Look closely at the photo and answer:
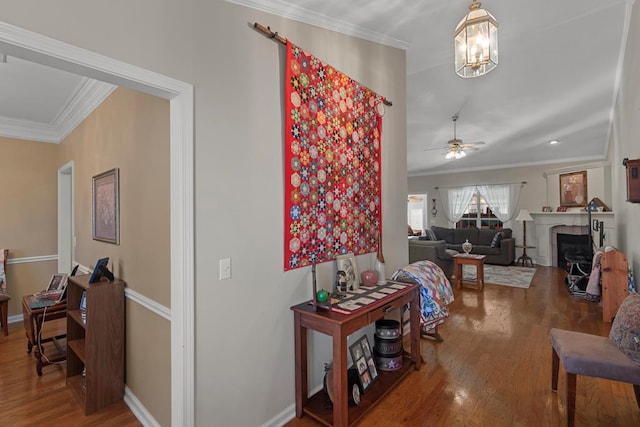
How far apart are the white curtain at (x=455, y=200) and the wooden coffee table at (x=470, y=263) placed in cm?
393

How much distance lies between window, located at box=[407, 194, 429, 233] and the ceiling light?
839 centimetres

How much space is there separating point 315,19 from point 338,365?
91.7 inches

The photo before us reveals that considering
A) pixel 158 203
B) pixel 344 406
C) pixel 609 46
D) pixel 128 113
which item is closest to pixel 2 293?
pixel 128 113

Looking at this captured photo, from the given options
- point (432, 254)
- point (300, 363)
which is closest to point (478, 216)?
point (432, 254)

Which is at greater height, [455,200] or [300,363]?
[455,200]

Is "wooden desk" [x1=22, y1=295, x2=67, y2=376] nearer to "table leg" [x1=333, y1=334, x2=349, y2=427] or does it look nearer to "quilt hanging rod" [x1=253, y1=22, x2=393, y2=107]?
"table leg" [x1=333, y1=334, x2=349, y2=427]

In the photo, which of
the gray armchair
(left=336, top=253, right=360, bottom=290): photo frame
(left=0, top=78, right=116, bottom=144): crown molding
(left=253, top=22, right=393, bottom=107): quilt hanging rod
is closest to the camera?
(left=253, top=22, right=393, bottom=107): quilt hanging rod

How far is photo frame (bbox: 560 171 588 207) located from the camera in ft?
21.7

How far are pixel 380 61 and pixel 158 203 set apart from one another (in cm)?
232

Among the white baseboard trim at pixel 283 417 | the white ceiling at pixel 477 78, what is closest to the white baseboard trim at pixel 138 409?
the white baseboard trim at pixel 283 417

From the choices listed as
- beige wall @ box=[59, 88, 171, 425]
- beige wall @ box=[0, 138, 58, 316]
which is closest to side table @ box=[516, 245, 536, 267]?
beige wall @ box=[59, 88, 171, 425]

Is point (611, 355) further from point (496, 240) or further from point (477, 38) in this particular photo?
point (496, 240)

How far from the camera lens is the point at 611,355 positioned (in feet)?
5.66

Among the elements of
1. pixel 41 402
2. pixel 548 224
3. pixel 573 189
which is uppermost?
pixel 573 189
